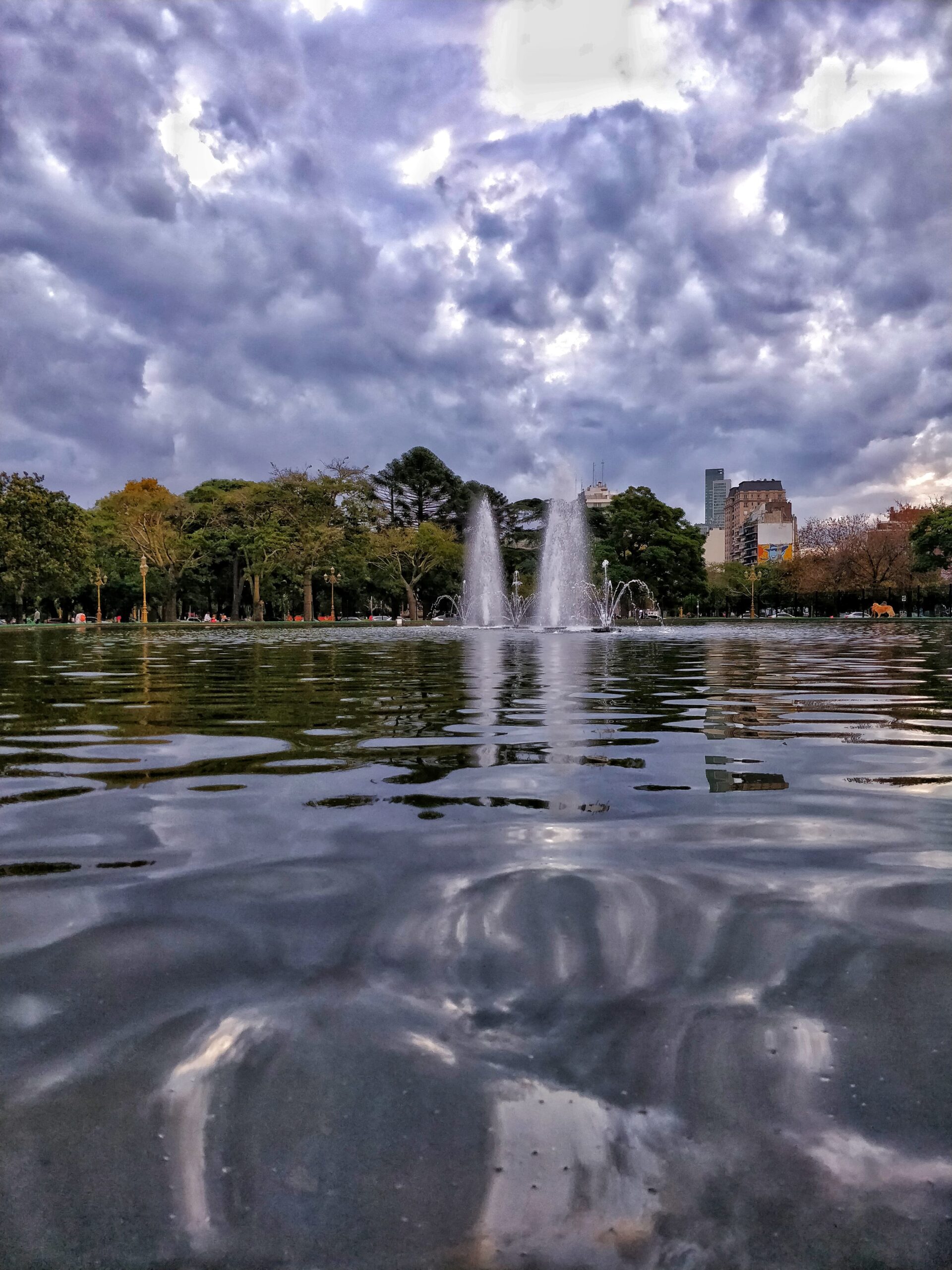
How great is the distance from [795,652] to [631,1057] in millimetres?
16141

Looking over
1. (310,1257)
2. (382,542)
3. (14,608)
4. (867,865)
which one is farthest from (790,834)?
(14,608)

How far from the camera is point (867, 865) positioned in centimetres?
278

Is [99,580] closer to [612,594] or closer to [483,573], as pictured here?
[483,573]

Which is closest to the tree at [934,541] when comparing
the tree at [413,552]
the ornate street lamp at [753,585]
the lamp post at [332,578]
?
the ornate street lamp at [753,585]

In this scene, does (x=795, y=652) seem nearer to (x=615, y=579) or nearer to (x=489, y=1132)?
(x=489, y=1132)

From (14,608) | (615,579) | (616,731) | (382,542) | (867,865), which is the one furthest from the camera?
(14,608)

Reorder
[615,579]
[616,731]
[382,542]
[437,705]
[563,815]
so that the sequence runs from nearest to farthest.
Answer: [563,815] < [616,731] < [437,705] < [382,542] < [615,579]

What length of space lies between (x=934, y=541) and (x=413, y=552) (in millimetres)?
33549

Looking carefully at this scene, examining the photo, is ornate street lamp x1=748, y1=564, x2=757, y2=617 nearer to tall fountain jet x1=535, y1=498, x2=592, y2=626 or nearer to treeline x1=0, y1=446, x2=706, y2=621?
treeline x1=0, y1=446, x2=706, y2=621

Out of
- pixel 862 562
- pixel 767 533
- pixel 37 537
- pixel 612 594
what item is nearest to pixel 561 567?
pixel 612 594

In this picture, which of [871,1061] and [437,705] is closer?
[871,1061]

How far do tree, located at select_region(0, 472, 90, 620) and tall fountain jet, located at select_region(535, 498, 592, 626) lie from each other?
24.9m

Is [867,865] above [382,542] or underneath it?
underneath

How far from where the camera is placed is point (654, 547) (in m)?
66.9
